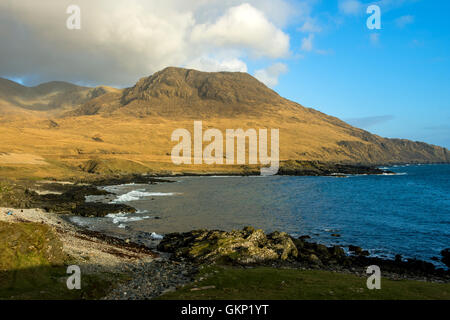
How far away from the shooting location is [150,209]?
60.4 meters

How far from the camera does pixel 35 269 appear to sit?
17672mm

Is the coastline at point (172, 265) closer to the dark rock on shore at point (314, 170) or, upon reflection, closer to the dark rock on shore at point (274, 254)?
the dark rock on shore at point (274, 254)

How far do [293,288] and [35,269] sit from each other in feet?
51.8

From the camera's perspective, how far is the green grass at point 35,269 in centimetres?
1575

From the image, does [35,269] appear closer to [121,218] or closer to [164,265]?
[164,265]

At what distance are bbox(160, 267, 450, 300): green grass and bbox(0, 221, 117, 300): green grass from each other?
5128mm

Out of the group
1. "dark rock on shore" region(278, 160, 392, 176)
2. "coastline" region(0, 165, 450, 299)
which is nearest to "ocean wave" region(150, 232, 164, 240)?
"coastline" region(0, 165, 450, 299)

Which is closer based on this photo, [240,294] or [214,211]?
[240,294]

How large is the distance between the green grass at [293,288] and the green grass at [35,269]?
5.13 meters

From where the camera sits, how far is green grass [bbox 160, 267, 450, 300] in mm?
15984

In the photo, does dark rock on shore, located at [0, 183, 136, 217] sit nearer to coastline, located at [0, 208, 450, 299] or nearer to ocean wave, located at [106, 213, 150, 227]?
ocean wave, located at [106, 213, 150, 227]

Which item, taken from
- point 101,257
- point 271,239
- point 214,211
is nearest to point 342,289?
point 271,239
